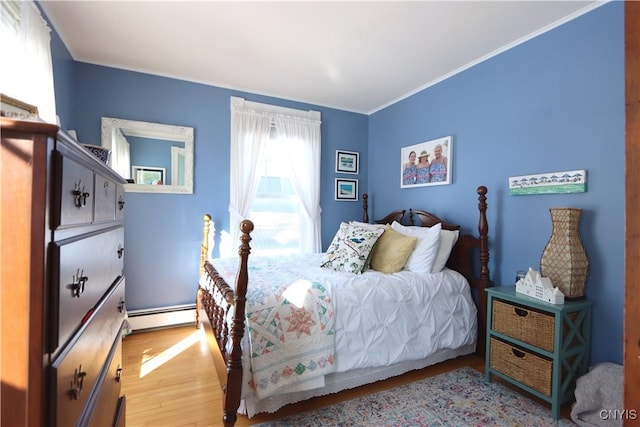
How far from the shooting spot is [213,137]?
3303mm

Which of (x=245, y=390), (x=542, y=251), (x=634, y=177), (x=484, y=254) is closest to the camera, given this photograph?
(x=634, y=177)

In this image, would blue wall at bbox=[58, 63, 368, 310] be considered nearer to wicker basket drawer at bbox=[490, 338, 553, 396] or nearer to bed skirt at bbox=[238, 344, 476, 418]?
bed skirt at bbox=[238, 344, 476, 418]

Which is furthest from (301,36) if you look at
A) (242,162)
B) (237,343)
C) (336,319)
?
(237,343)

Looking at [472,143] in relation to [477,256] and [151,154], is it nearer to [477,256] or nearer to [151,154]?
[477,256]

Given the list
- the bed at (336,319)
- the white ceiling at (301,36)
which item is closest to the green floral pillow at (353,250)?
the bed at (336,319)

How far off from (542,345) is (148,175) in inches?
139

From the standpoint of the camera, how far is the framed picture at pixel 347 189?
3996 mm

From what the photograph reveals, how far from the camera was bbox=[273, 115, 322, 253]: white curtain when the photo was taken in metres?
3.66

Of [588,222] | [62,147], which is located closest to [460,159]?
[588,222]

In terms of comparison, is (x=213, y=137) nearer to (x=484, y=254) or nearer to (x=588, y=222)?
(x=484, y=254)

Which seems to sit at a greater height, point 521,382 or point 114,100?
point 114,100

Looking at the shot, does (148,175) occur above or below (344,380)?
above

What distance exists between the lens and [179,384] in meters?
2.08

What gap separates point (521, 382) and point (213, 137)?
11.3ft
